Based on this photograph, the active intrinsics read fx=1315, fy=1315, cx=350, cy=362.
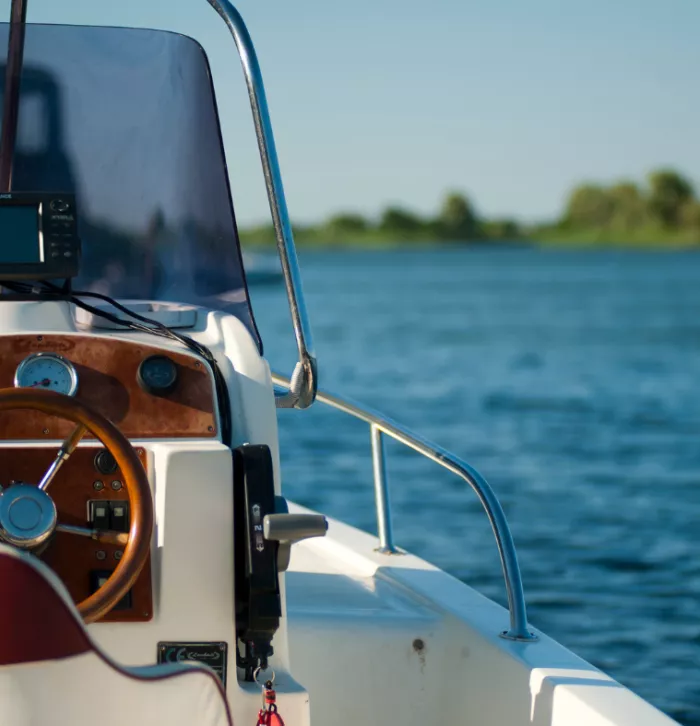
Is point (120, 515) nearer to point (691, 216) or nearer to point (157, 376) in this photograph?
point (157, 376)

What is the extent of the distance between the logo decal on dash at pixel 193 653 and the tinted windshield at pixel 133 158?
754 millimetres

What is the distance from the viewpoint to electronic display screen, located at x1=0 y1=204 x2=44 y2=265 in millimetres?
2488

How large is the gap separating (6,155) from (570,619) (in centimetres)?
534

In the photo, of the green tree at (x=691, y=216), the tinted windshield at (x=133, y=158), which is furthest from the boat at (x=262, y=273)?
the green tree at (x=691, y=216)

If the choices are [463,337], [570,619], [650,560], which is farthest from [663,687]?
[463,337]

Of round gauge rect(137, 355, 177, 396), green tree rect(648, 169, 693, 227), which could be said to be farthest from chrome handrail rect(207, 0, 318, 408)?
green tree rect(648, 169, 693, 227)

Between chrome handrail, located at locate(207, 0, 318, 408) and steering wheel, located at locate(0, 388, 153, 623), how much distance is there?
17.4 inches

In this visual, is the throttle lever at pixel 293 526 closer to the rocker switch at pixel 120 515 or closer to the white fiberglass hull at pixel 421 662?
the rocker switch at pixel 120 515

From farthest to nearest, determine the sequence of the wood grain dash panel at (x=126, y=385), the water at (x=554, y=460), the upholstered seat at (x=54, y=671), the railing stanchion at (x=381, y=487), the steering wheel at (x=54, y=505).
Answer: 1. the water at (x=554, y=460)
2. the railing stanchion at (x=381, y=487)
3. the wood grain dash panel at (x=126, y=385)
4. the steering wheel at (x=54, y=505)
5. the upholstered seat at (x=54, y=671)

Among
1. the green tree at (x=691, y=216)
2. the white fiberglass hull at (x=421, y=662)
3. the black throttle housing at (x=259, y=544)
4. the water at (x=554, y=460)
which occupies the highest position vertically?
the green tree at (x=691, y=216)

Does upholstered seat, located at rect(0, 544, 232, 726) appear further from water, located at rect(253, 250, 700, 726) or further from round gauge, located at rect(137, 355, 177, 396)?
water, located at rect(253, 250, 700, 726)

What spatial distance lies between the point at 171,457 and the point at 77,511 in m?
0.19

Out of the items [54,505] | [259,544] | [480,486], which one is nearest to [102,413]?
[54,505]

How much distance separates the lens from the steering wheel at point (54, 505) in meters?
2.13
